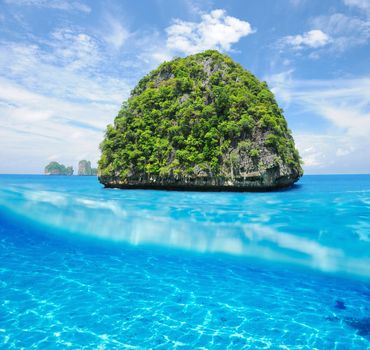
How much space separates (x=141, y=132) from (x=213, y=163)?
1099cm

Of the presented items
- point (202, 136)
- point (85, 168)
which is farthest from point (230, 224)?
point (85, 168)

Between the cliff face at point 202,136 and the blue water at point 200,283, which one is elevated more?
the cliff face at point 202,136

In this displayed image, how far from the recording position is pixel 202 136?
3097cm

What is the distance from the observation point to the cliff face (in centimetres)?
2930

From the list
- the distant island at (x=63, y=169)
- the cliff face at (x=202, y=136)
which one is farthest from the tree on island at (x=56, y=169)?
the cliff face at (x=202, y=136)

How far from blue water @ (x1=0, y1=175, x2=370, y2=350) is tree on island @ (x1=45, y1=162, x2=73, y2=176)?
6964 inches

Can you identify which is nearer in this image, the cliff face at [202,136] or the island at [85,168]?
the cliff face at [202,136]

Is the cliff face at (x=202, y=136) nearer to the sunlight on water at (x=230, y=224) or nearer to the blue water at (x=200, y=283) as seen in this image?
the sunlight on water at (x=230, y=224)

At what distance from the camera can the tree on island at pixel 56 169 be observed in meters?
183

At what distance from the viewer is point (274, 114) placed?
33.2 metres

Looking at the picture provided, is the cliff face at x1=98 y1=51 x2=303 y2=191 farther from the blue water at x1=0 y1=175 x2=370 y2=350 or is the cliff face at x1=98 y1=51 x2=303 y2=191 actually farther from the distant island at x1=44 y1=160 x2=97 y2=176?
the distant island at x1=44 y1=160 x2=97 y2=176

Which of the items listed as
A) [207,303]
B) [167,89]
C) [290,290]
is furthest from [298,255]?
[167,89]

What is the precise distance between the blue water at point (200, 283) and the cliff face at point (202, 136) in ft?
28.7

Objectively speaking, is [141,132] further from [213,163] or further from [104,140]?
[213,163]
